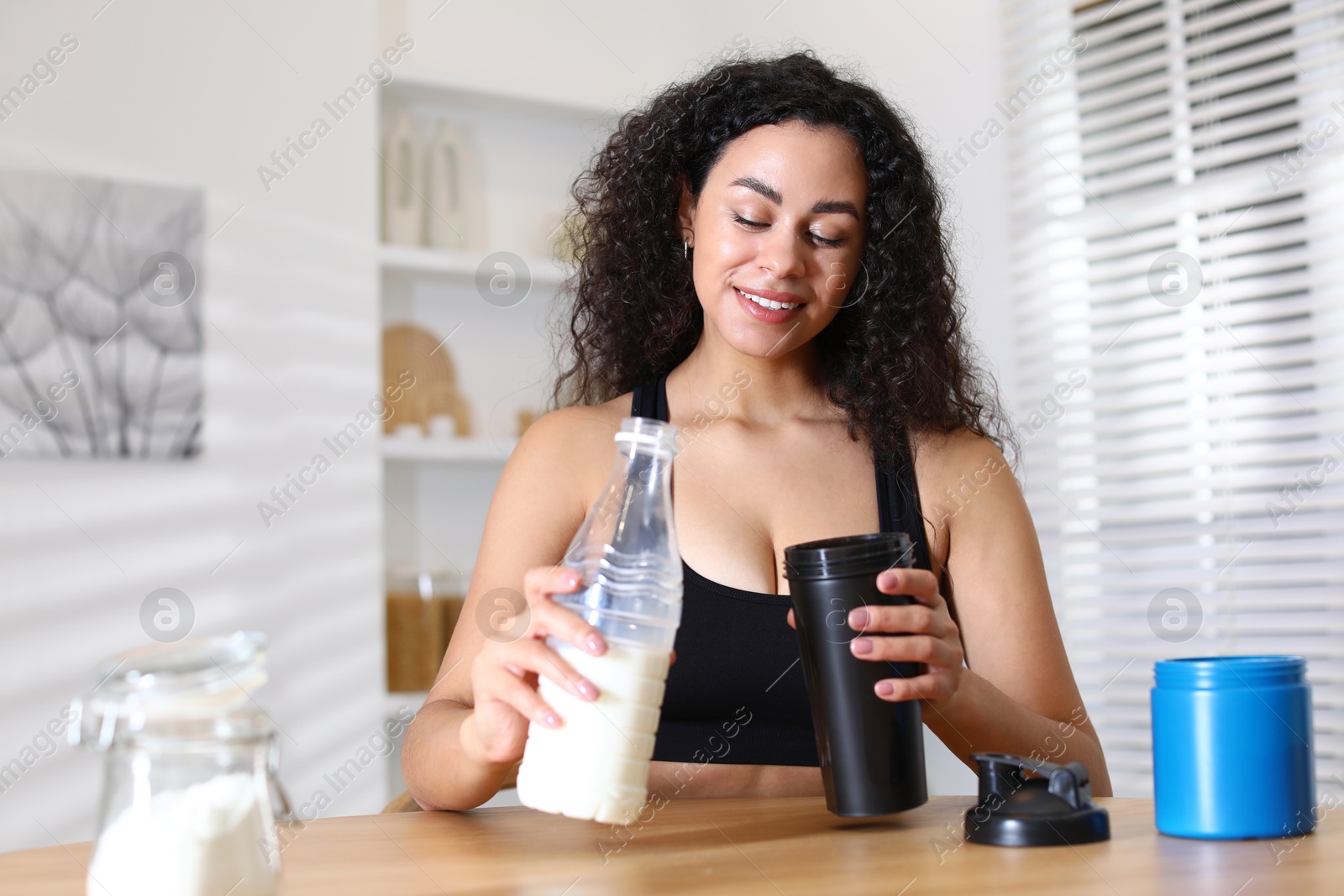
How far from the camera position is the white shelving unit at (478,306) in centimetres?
283

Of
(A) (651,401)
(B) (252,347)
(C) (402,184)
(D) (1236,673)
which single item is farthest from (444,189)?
Result: (D) (1236,673)

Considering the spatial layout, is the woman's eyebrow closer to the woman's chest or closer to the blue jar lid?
the woman's chest

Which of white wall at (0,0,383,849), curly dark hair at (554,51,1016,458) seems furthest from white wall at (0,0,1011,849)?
curly dark hair at (554,51,1016,458)

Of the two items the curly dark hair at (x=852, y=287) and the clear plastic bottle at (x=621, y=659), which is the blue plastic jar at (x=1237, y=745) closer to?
the clear plastic bottle at (x=621, y=659)

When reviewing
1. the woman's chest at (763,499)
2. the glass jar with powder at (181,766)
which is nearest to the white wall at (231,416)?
the woman's chest at (763,499)

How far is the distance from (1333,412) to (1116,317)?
18.6 inches

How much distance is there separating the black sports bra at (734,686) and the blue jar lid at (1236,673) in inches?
20.7

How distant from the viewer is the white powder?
1.51 ft

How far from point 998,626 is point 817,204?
507 millimetres

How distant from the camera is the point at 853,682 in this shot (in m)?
0.73

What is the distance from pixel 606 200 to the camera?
1.56 meters

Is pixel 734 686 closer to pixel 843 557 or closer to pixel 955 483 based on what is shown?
pixel 955 483

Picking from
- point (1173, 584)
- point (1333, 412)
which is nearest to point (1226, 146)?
point (1333, 412)

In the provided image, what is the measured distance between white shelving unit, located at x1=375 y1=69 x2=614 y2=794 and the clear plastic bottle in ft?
6.63
